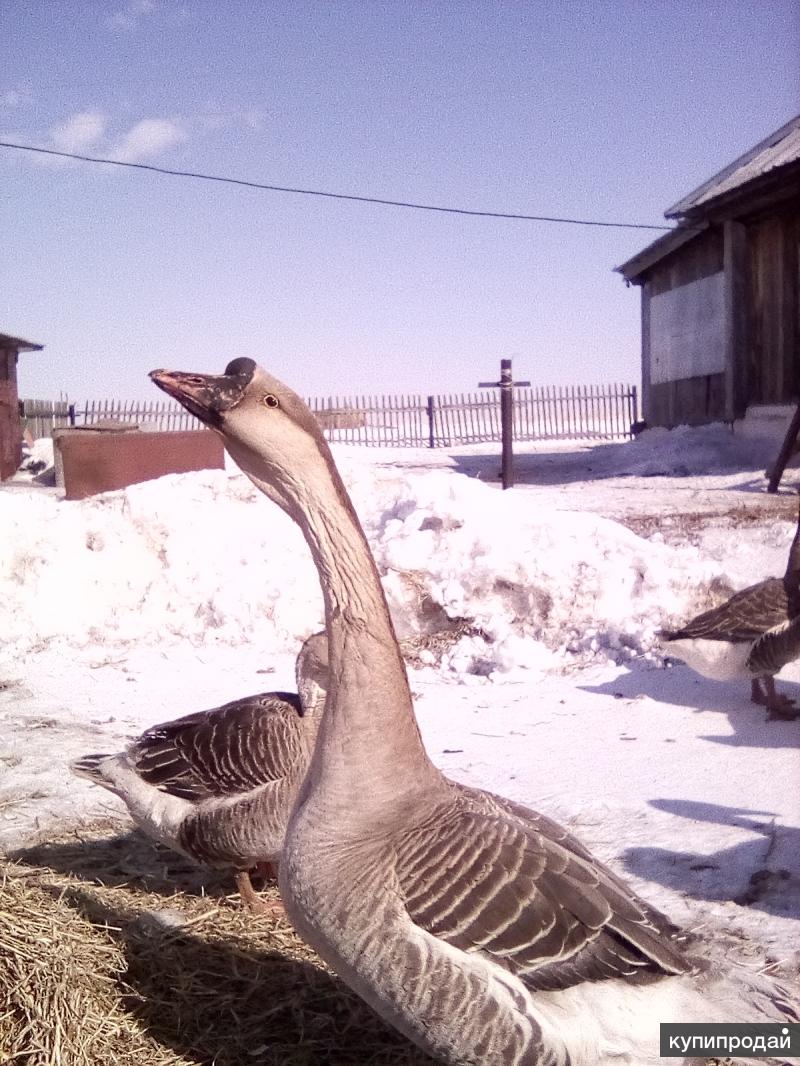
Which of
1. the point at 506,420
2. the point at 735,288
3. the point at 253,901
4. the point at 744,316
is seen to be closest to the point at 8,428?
the point at 506,420

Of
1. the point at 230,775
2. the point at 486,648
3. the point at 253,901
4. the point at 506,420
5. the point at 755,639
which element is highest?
the point at 506,420

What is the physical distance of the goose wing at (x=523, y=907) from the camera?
2234 millimetres

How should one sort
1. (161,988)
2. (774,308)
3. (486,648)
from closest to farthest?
(161,988) → (486,648) → (774,308)

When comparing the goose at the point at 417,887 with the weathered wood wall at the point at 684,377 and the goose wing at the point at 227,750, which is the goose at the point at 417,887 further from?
the weathered wood wall at the point at 684,377

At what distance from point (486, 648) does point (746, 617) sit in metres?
2.09

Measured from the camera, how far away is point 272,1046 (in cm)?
284

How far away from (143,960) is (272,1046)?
64 centimetres

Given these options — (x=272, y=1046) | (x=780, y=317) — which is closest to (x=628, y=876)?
(x=272, y=1046)

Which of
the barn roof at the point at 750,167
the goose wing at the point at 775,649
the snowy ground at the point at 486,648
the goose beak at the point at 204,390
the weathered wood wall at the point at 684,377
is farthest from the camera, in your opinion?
the weathered wood wall at the point at 684,377

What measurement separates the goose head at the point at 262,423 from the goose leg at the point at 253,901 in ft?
7.02

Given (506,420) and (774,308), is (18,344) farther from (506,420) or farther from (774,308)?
(774,308)

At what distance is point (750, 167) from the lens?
53.8 feet

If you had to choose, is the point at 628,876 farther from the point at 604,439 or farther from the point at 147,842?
the point at 604,439

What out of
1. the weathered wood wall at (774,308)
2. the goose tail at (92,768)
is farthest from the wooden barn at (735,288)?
the goose tail at (92,768)
